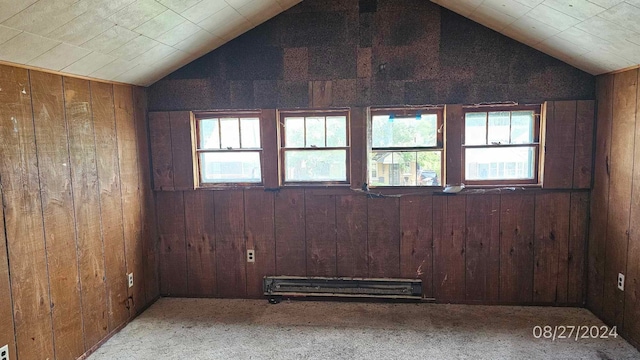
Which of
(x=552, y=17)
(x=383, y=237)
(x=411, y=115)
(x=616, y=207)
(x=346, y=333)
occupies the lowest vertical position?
(x=346, y=333)

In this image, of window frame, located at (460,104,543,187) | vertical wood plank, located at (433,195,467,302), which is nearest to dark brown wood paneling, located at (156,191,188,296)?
vertical wood plank, located at (433,195,467,302)

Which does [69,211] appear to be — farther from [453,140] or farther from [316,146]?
[453,140]

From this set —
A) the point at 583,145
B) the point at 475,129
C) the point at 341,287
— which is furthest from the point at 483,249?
the point at 341,287

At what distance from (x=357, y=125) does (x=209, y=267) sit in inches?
76.3

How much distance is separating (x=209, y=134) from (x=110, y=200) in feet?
3.37

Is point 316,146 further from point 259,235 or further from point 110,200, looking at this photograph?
point 110,200

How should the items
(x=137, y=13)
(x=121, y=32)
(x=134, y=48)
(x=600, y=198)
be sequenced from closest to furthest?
(x=137, y=13)
(x=121, y=32)
(x=134, y=48)
(x=600, y=198)

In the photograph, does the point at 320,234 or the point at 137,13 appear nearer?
the point at 137,13

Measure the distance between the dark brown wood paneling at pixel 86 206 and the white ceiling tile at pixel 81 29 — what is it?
0.46m

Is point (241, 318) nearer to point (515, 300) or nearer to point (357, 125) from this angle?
point (357, 125)

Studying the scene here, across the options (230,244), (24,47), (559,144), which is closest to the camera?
→ (24,47)

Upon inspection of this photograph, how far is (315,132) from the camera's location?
347 cm

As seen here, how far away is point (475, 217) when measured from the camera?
3.35 metres

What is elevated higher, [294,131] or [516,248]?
[294,131]
